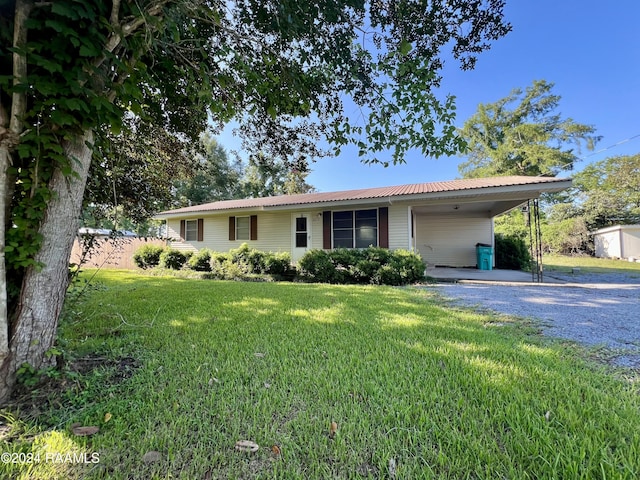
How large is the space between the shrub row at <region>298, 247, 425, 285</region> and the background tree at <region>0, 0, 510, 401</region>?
172 inches

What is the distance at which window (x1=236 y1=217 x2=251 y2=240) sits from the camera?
12133mm

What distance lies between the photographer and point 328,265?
8.32 m

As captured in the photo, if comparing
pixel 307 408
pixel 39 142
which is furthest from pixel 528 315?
pixel 39 142

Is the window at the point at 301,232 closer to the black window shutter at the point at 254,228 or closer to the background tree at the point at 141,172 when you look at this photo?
the black window shutter at the point at 254,228

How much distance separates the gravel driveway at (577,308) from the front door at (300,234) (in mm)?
5559

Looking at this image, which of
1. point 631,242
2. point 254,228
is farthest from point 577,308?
point 631,242

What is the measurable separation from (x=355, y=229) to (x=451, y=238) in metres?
5.27

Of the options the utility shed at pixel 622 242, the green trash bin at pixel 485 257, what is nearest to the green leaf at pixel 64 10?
the green trash bin at pixel 485 257

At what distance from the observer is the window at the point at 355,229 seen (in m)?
9.60

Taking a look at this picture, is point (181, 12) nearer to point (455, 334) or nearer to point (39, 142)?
point (39, 142)

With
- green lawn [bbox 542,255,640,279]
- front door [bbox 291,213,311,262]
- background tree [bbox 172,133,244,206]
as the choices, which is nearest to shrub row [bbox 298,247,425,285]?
front door [bbox 291,213,311,262]

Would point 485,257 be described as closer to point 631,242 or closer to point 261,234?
point 261,234

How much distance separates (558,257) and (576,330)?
1882 centimetres

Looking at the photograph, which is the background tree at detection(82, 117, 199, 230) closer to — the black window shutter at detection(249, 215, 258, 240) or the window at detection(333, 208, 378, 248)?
the window at detection(333, 208, 378, 248)
